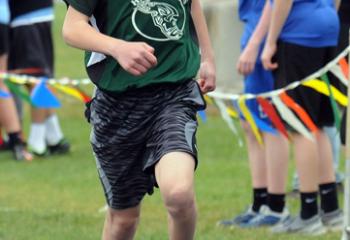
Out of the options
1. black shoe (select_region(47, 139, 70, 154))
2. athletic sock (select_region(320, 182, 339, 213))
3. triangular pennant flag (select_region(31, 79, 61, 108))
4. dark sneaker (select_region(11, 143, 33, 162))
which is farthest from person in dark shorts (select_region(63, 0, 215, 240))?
black shoe (select_region(47, 139, 70, 154))

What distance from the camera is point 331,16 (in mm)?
6457

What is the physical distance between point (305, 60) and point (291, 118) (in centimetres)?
39

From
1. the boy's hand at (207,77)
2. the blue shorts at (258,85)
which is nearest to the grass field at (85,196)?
the blue shorts at (258,85)

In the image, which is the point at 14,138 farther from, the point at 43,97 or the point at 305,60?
the point at 305,60

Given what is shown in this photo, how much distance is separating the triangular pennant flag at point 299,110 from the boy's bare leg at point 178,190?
196cm

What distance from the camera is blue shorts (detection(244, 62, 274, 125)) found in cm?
677

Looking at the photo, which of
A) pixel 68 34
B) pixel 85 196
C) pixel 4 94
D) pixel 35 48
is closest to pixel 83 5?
pixel 68 34

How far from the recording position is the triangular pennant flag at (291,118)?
638 cm

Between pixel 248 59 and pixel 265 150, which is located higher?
pixel 248 59

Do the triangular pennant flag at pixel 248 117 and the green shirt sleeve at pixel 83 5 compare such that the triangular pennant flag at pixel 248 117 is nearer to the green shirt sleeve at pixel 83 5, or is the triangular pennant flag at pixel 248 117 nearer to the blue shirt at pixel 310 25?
the blue shirt at pixel 310 25

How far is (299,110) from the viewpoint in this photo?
20.9 feet

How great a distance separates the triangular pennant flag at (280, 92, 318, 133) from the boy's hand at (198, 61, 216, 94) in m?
1.44

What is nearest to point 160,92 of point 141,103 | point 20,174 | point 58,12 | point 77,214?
point 141,103

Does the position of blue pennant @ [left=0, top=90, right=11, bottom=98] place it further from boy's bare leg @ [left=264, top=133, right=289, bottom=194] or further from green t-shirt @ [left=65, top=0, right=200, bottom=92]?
green t-shirt @ [left=65, top=0, right=200, bottom=92]
